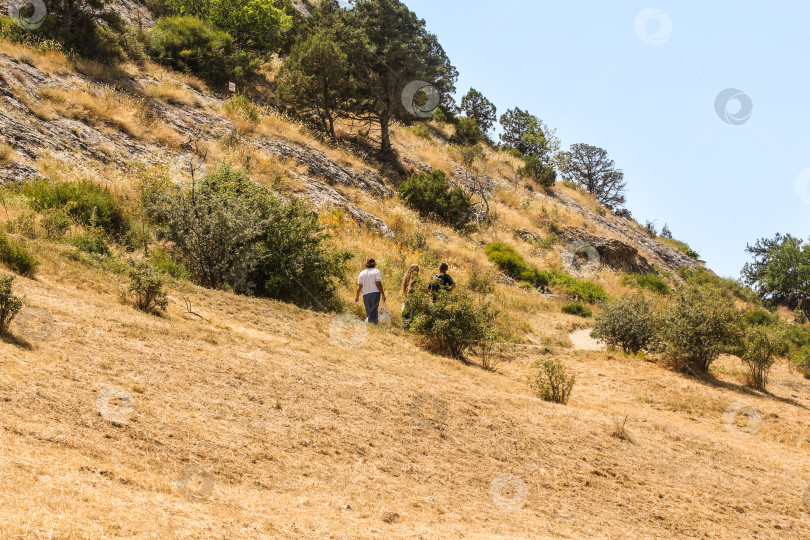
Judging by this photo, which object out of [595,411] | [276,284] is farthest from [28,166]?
[595,411]

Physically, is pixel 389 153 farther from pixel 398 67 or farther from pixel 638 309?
pixel 638 309

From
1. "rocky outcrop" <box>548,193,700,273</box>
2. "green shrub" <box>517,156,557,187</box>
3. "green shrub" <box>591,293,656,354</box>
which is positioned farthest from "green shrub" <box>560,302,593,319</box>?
"green shrub" <box>517,156,557,187</box>

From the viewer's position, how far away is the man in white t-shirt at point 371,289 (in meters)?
10.8

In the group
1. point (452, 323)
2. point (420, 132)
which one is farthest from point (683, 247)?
point (452, 323)

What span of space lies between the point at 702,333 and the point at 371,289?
634 centimetres

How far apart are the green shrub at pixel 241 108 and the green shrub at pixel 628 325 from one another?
13.6 m

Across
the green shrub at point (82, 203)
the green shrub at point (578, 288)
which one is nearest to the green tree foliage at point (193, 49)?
the green shrub at point (82, 203)

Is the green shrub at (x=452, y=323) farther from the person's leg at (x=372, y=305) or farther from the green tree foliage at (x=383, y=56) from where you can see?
the green tree foliage at (x=383, y=56)

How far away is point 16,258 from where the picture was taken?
7.92m

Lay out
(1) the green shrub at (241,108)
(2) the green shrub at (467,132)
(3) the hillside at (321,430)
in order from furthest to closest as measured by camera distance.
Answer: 1. (2) the green shrub at (467,132)
2. (1) the green shrub at (241,108)
3. (3) the hillside at (321,430)

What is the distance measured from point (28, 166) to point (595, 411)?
441 inches

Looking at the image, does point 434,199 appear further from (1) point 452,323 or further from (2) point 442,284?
(1) point 452,323

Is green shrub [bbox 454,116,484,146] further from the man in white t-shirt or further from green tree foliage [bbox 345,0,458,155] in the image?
the man in white t-shirt

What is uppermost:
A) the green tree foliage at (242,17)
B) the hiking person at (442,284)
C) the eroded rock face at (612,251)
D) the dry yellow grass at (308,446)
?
the green tree foliage at (242,17)
